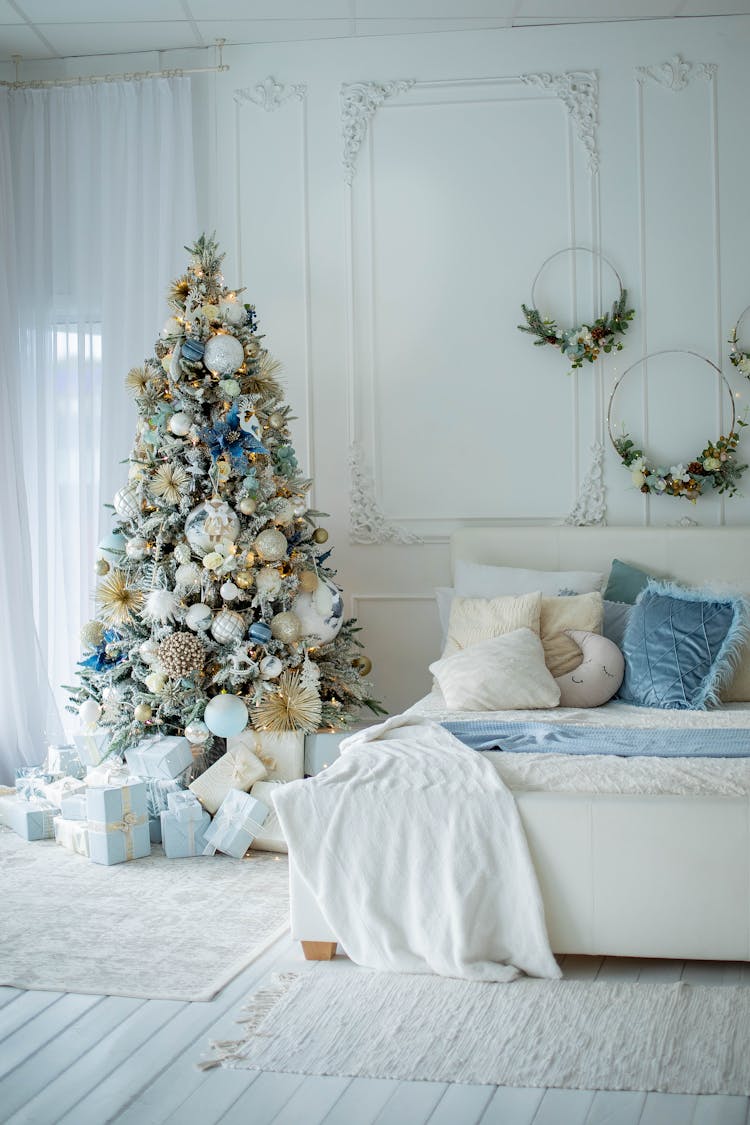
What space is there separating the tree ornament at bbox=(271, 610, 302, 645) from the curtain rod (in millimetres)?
2511

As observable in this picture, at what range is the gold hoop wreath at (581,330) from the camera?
4.81 metres

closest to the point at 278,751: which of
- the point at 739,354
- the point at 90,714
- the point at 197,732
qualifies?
the point at 197,732

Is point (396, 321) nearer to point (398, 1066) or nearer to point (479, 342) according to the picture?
point (479, 342)

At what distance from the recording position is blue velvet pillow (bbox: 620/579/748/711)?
3.95 meters

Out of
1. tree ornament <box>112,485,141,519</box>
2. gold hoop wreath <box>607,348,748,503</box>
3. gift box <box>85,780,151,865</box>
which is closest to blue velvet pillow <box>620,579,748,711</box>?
gold hoop wreath <box>607,348,748,503</box>

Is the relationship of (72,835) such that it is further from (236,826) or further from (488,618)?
(488,618)

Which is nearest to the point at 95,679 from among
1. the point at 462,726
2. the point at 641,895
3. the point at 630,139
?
the point at 462,726

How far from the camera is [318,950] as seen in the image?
9.66 ft

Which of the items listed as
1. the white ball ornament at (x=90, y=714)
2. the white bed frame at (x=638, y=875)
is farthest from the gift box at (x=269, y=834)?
the white bed frame at (x=638, y=875)

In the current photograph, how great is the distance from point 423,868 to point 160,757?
4.75 ft

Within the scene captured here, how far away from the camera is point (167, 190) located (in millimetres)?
4996

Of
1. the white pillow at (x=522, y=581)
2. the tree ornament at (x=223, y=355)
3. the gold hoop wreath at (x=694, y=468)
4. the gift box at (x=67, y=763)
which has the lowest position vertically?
the gift box at (x=67, y=763)

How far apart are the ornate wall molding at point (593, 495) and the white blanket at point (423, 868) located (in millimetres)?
2161

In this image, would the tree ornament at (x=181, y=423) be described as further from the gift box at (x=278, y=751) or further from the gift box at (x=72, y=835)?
the gift box at (x=72, y=835)
